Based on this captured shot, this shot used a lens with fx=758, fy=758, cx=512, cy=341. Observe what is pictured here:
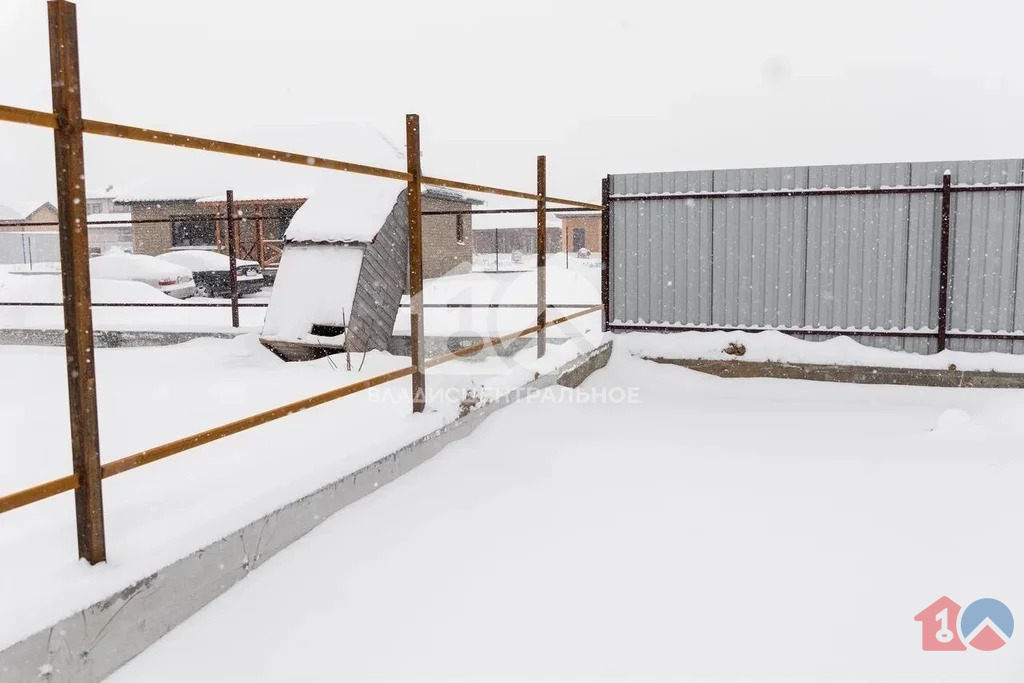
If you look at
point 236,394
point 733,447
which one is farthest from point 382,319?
point 733,447

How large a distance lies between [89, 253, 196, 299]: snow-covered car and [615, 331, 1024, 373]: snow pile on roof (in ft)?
35.8

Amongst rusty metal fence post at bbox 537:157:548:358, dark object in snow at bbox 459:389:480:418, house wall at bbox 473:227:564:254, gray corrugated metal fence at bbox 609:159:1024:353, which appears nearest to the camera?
dark object in snow at bbox 459:389:480:418

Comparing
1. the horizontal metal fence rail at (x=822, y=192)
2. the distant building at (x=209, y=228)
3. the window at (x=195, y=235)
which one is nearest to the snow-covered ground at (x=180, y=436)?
the horizontal metal fence rail at (x=822, y=192)

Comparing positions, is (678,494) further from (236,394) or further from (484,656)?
(236,394)

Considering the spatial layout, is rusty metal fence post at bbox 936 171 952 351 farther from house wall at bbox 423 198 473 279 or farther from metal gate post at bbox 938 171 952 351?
house wall at bbox 423 198 473 279

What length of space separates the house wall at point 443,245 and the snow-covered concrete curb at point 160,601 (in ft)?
58.8

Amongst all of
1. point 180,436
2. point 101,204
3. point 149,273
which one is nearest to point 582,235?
point 101,204

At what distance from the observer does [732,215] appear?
7.78 metres

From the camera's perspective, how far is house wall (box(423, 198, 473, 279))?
Result: 72.2 ft

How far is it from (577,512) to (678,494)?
64cm

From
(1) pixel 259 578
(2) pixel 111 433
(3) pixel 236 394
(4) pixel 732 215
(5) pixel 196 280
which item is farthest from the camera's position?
(5) pixel 196 280

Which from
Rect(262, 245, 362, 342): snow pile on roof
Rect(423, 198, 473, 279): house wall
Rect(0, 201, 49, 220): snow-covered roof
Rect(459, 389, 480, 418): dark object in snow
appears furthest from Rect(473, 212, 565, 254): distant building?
Rect(459, 389, 480, 418): dark object in snow

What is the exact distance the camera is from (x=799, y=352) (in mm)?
7438

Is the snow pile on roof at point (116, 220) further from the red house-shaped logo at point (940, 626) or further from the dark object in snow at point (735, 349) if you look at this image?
the red house-shaped logo at point (940, 626)
